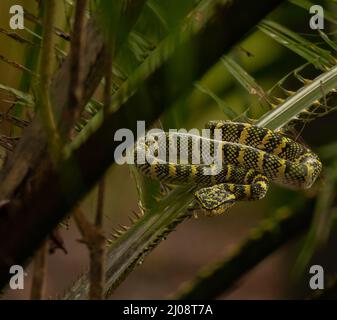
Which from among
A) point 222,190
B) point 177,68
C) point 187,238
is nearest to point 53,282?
point 187,238

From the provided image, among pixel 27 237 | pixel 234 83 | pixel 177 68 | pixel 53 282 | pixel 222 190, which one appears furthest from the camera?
pixel 53 282

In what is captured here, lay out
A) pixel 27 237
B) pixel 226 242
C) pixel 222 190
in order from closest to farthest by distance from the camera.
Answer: pixel 27 237, pixel 222 190, pixel 226 242

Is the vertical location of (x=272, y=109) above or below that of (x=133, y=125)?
above

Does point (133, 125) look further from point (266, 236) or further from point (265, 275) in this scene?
point (265, 275)
